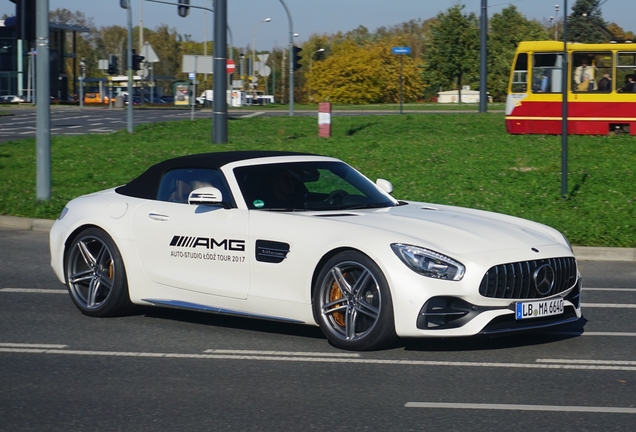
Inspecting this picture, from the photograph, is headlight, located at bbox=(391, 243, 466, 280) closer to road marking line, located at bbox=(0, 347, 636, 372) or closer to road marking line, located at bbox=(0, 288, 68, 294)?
road marking line, located at bbox=(0, 347, 636, 372)

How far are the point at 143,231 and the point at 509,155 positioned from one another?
13844 millimetres

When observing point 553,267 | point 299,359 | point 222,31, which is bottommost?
point 299,359

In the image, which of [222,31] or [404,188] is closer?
[404,188]

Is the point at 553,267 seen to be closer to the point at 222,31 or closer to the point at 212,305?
the point at 212,305

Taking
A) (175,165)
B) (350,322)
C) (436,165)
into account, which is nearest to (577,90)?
(436,165)

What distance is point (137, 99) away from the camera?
90.3 m

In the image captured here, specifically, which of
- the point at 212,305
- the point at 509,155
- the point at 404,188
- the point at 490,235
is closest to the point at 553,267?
the point at 490,235

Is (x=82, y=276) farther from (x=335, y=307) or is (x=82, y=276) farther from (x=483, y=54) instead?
(x=483, y=54)

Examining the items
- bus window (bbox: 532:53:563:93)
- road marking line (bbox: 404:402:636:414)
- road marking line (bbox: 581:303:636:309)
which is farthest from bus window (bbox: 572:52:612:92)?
road marking line (bbox: 404:402:636:414)

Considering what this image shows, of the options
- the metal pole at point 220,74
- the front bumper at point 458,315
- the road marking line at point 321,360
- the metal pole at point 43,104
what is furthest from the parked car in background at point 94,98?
the front bumper at point 458,315

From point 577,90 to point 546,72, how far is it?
106cm

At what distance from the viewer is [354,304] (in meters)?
6.70

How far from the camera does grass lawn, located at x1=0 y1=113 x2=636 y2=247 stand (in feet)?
50.3

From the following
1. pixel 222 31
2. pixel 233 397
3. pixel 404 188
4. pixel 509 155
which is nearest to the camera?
pixel 233 397
